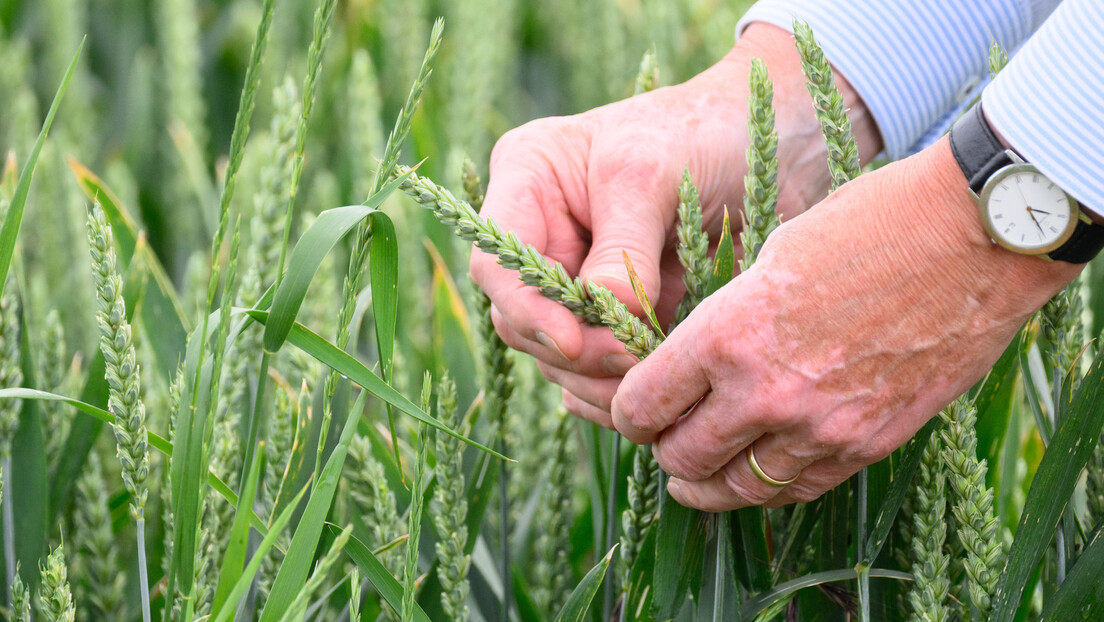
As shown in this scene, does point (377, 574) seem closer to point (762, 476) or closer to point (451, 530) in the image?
point (451, 530)

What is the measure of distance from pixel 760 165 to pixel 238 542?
417 millimetres

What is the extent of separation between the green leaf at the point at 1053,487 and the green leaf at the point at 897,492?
0.26 ft

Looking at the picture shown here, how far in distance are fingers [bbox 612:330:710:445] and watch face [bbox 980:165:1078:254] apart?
0.21m

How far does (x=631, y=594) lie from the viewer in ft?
2.45

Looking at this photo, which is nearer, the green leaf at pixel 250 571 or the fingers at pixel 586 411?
the green leaf at pixel 250 571

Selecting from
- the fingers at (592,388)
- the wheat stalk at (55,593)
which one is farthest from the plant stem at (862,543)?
the wheat stalk at (55,593)

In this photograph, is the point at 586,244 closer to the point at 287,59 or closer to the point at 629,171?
the point at 629,171

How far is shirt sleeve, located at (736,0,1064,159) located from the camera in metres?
0.92

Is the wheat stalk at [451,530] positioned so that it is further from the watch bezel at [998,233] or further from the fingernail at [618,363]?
the watch bezel at [998,233]

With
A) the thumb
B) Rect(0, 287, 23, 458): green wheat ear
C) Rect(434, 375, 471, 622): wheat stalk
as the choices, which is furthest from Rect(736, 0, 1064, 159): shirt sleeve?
Rect(0, 287, 23, 458): green wheat ear

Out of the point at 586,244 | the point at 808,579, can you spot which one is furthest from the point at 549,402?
the point at 808,579

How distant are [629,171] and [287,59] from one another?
1485mm

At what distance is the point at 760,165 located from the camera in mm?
635

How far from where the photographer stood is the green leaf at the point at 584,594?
69 cm
